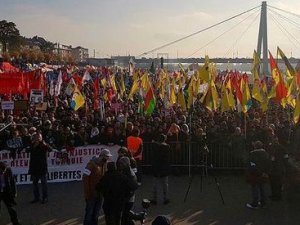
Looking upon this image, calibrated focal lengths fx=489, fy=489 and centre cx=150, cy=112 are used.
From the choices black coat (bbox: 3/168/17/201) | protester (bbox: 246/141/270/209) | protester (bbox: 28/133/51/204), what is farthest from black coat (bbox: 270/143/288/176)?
black coat (bbox: 3/168/17/201)

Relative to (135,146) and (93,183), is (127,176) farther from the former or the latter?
(135,146)

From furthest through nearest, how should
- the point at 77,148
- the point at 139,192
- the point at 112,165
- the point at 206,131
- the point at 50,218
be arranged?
the point at 206,131, the point at 77,148, the point at 139,192, the point at 50,218, the point at 112,165

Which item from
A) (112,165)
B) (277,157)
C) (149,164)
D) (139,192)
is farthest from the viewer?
(149,164)

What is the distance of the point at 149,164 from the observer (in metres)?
13.9

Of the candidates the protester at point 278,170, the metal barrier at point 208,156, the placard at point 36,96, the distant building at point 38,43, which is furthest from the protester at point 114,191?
the distant building at point 38,43

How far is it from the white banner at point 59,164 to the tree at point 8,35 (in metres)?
87.3

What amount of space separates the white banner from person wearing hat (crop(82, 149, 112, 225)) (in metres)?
3.92

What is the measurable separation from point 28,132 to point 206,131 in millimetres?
5388

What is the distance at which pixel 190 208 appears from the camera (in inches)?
413

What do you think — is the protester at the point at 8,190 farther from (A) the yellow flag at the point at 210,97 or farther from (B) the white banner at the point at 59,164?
(A) the yellow flag at the point at 210,97

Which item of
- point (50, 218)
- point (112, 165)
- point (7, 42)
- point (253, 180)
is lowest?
point (50, 218)

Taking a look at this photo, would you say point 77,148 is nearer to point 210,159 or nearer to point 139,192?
point 139,192

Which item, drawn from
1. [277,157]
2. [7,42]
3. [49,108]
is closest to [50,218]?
[277,157]

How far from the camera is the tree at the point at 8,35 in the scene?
97812 millimetres
